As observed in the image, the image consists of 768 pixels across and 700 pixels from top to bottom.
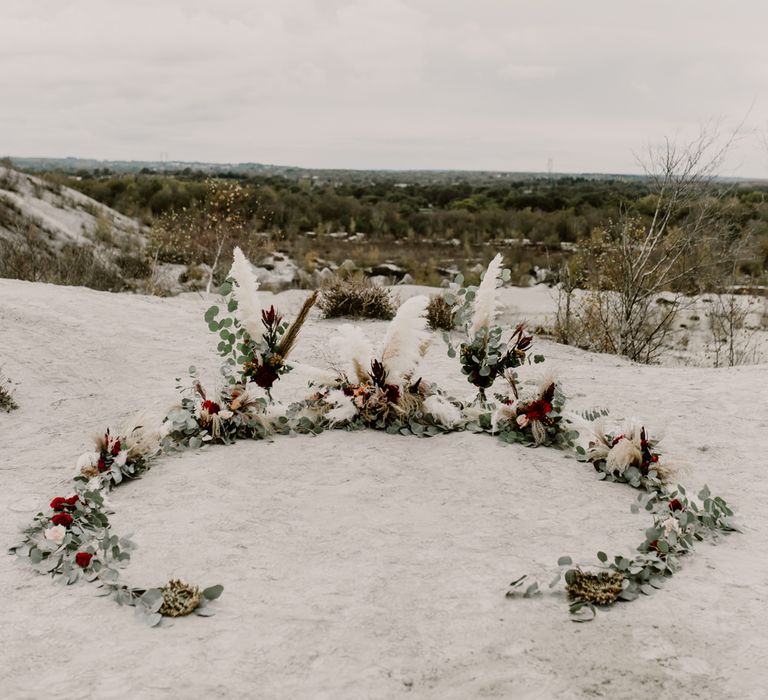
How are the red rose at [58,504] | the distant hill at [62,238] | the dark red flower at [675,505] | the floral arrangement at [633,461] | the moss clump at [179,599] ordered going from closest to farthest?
the moss clump at [179,599] < the red rose at [58,504] < the dark red flower at [675,505] < the floral arrangement at [633,461] < the distant hill at [62,238]

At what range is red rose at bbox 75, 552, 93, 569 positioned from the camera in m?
3.26

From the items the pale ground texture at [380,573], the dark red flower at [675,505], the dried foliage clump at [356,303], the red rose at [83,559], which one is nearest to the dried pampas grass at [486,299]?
the pale ground texture at [380,573]

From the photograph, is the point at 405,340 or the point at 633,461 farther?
the point at 405,340

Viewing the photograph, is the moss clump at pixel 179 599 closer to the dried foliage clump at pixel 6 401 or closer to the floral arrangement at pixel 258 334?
the floral arrangement at pixel 258 334

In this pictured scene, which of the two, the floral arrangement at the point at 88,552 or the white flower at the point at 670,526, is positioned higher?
→ the white flower at the point at 670,526

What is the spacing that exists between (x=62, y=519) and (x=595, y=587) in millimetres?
2470

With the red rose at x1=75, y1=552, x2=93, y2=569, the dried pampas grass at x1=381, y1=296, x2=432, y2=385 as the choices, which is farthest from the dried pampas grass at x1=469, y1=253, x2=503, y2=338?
the red rose at x1=75, y1=552, x2=93, y2=569

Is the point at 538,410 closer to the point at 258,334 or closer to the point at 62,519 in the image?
the point at 258,334

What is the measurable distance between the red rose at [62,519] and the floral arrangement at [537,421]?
8.56 feet

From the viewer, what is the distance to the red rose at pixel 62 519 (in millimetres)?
3584

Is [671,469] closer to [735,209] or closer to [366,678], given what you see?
[366,678]

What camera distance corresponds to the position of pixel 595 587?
3.04m

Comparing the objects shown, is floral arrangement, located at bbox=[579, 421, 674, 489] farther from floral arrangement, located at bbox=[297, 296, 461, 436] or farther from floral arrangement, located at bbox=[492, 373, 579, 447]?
floral arrangement, located at bbox=[297, 296, 461, 436]

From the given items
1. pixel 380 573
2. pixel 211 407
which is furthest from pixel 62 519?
pixel 380 573
